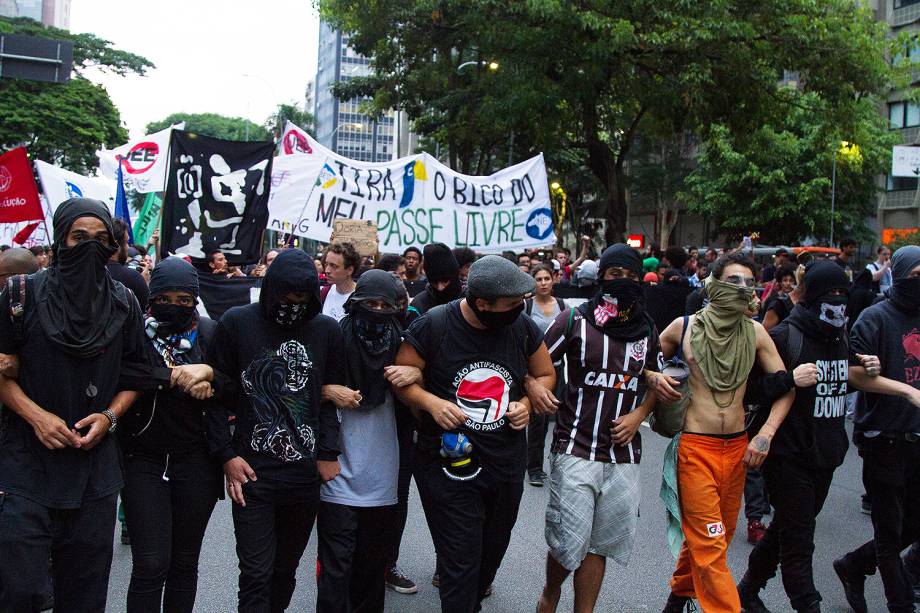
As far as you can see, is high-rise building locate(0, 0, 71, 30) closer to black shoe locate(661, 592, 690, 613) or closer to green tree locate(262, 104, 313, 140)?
green tree locate(262, 104, 313, 140)

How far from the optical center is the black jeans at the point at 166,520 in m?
3.81

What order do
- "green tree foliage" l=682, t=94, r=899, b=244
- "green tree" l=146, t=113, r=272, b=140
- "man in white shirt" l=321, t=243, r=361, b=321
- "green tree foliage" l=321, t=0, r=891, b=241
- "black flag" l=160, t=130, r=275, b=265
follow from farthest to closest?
"green tree" l=146, t=113, r=272, b=140, "green tree foliage" l=682, t=94, r=899, b=244, "green tree foliage" l=321, t=0, r=891, b=241, "black flag" l=160, t=130, r=275, b=265, "man in white shirt" l=321, t=243, r=361, b=321

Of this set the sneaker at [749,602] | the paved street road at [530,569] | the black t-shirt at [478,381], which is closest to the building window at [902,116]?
the paved street road at [530,569]

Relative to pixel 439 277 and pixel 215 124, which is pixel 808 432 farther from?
pixel 215 124

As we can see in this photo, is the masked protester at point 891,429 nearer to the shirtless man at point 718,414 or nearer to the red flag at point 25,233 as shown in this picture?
the shirtless man at point 718,414

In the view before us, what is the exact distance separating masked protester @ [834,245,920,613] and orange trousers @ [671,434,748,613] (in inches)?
34.3

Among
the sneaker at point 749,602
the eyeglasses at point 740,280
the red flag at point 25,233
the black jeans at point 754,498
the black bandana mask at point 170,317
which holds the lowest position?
the sneaker at point 749,602

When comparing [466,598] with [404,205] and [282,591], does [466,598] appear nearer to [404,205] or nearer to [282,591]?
[282,591]

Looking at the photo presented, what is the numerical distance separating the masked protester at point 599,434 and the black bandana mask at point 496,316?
520 millimetres

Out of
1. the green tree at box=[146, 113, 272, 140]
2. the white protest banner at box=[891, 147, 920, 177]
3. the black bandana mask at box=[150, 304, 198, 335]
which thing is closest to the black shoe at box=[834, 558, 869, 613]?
the black bandana mask at box=[150, 304, 198, 335]

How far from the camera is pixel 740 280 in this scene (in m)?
4.74

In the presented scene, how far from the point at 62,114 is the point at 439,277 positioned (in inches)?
1606

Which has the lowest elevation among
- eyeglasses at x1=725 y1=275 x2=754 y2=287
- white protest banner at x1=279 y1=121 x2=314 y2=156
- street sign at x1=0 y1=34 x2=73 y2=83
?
eyeglasses at x1=725 y1=275 x2=754 y2=287

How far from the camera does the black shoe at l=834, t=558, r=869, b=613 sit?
5254 mm
